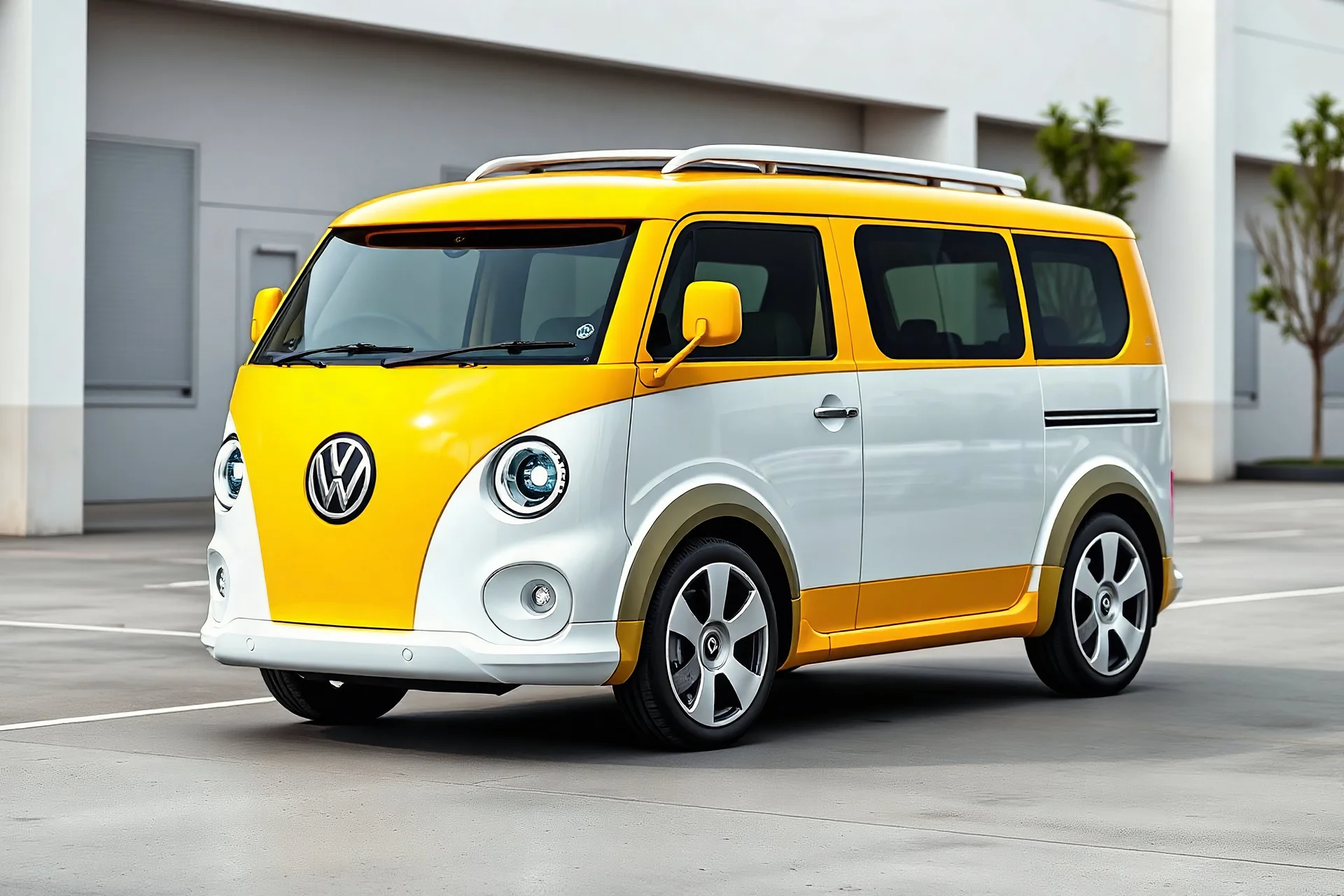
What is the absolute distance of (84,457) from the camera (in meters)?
22.8

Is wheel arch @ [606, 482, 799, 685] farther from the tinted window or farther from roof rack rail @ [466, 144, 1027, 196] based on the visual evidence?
roof rack rail @ [466, 144, 1027, 196]

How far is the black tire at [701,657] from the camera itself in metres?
7.86

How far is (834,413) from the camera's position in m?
8.60

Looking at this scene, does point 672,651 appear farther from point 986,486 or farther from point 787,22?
point 787,22

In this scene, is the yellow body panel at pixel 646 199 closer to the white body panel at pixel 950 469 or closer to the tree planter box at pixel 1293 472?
the white body panel at pixel 950 469

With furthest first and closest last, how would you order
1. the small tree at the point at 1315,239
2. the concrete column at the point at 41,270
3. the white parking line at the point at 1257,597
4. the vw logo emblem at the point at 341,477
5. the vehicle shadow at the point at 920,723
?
the small tree at the point at 1315,239 → the concrete column at the point at 41,270 → the white parking line at the point at 1257,597 → the vehicle shadow at the point at 920,723 → the vw logo emblem at the point at 341,477

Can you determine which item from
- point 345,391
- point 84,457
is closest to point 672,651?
point 345,391

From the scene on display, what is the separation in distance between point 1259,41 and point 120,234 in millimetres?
19902

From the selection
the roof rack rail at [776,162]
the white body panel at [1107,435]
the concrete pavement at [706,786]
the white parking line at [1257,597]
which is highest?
the roof rack rail at [776,162]

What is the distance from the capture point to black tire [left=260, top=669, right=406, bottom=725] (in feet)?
28.4

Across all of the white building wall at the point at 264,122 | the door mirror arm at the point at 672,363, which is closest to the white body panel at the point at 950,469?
the door mirror arm at the point at 672,363

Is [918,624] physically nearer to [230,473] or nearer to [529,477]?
[529,477]

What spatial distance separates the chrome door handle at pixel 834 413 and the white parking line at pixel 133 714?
2636 mm

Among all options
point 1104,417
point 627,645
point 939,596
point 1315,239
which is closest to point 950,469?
point 939,596
